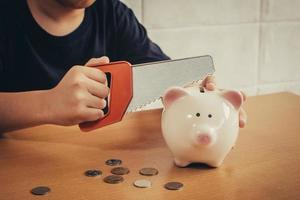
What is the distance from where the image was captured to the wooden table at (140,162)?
0.52 metres

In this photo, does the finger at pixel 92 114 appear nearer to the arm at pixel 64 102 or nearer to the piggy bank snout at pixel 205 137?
the arm at pixel 64 102

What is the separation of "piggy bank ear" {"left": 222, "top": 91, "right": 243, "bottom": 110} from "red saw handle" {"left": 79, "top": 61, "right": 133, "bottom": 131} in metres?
0.12

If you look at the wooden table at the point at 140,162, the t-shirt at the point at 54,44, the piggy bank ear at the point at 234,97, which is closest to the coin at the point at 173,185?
the wooden table at the point at 140,162

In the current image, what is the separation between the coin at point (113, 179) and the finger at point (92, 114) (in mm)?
92

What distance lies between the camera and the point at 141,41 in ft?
3.27

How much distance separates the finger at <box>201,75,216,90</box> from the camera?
616mm

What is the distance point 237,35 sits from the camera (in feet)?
4.32

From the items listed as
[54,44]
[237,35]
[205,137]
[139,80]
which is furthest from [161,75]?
[237,35]

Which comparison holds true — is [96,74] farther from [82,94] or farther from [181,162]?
[181,162]

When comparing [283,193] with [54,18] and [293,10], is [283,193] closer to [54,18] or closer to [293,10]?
[54,18]

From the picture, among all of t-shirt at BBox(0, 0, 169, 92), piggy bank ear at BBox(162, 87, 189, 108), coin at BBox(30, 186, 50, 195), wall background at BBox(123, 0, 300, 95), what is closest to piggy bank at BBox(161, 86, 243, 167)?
piggy bank ear at BBox(162, 87, 189, 108)

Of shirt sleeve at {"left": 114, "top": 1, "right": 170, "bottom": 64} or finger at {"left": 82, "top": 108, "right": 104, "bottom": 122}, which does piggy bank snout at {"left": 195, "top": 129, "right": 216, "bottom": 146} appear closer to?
finger at {"left": 82, "top": 108, "right": 104, "bottom": 122}

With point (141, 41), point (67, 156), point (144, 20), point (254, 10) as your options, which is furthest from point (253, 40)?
point (67, 156)

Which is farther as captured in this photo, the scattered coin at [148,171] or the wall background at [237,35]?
the wall background at [237,35]
